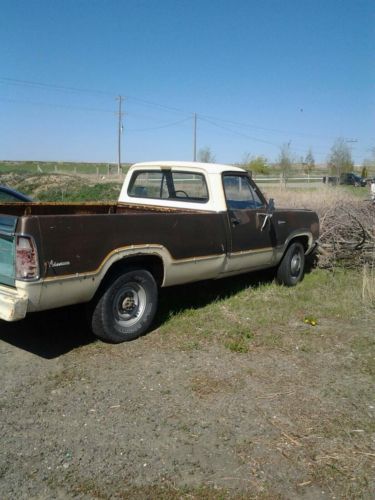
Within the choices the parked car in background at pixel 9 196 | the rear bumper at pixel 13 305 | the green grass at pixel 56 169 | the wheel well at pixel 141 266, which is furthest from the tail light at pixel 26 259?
the green grass at pixel 56 169

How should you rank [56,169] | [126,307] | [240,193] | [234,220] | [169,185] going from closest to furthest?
[126,307] < [234,220] < [240,193] < [169,185] < [56,169]

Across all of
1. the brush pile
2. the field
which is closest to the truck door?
the field

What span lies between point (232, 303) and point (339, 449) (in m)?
3.05

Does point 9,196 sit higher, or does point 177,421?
point 9,196

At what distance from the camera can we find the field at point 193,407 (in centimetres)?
272

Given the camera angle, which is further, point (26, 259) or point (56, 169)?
point (56, 169)

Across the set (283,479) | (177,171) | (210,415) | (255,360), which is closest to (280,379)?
(255,360)

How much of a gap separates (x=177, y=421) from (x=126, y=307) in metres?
1.55

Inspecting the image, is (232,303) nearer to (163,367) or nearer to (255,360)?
(255,360)

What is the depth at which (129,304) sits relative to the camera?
4680 millimetres

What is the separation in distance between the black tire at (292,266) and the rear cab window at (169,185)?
5.90ft

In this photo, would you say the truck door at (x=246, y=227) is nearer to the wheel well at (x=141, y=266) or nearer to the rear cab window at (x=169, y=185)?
the rear cab window at (x=169, y=185)

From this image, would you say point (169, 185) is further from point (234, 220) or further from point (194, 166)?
point (234, 220)

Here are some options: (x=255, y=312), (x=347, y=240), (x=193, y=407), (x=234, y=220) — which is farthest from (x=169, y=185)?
(x=347, y=240)
